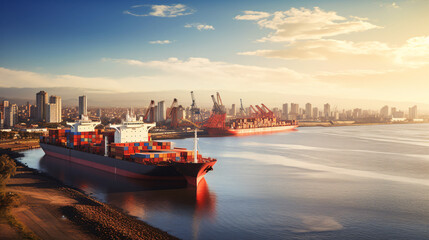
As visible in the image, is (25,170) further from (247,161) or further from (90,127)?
(247,161)

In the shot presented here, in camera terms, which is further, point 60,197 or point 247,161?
point 247,161

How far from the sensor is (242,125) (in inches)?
4183

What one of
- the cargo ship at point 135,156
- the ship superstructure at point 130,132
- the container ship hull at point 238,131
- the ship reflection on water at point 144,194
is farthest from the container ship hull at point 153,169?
the container ship hull at point 238,131

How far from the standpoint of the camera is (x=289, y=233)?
50.5 feet

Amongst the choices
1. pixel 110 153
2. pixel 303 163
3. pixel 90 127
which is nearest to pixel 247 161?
pixel 303 163

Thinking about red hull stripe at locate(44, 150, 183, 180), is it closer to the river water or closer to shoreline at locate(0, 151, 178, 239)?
the river water

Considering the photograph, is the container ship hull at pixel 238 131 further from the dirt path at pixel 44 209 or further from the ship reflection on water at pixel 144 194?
the dirt path at pixel 44 209

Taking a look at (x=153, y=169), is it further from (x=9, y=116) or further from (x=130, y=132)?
(x=9, y=116)

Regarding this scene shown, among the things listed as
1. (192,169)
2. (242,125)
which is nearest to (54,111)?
(242,125)

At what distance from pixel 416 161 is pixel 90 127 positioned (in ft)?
146

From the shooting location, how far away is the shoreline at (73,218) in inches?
539

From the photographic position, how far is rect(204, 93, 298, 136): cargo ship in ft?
315

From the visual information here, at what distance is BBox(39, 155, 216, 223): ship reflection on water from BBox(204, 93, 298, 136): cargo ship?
67.4 meters

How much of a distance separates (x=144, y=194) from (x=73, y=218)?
21.8 ft
